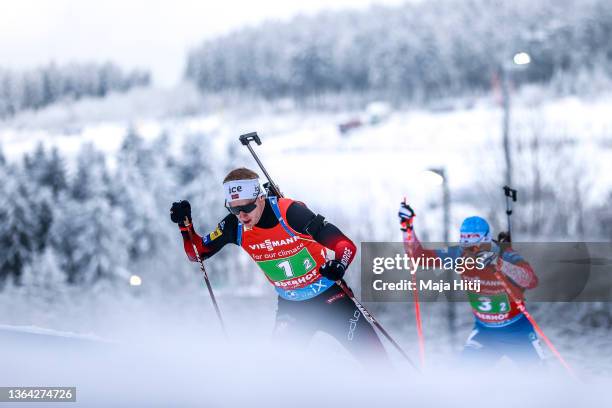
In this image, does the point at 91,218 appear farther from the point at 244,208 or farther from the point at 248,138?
the point at 244,208

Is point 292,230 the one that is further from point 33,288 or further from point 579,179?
point 579,179

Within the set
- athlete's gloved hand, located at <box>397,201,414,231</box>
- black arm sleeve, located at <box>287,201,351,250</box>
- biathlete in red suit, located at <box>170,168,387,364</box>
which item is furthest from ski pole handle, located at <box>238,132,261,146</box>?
athlete's gloved hand, located at <box>397,201,414,231</box>

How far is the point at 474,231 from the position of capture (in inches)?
207

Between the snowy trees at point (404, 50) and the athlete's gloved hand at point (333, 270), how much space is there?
145 feet

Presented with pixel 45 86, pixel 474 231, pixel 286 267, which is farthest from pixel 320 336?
pixel 45 86

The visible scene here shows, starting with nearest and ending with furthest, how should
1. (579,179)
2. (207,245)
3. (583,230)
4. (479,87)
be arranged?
(207,245)
(583,230)
(579,179)
(479,87)

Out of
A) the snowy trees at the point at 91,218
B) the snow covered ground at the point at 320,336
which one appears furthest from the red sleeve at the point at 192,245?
the snowy trees at the point at 91,218

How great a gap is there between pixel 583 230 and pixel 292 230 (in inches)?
981

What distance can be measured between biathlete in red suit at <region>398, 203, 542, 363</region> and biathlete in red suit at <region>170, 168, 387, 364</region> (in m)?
1.10

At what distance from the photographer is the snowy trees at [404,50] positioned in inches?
1949

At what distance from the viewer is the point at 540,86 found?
45906 millimetres

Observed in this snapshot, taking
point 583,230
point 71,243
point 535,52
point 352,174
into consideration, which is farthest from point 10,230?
point 535,52

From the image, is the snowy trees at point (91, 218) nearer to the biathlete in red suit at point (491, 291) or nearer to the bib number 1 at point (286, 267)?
the biathlete in red suit at point (491, 291)

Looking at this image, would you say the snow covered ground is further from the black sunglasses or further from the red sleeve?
the black sunglasses
